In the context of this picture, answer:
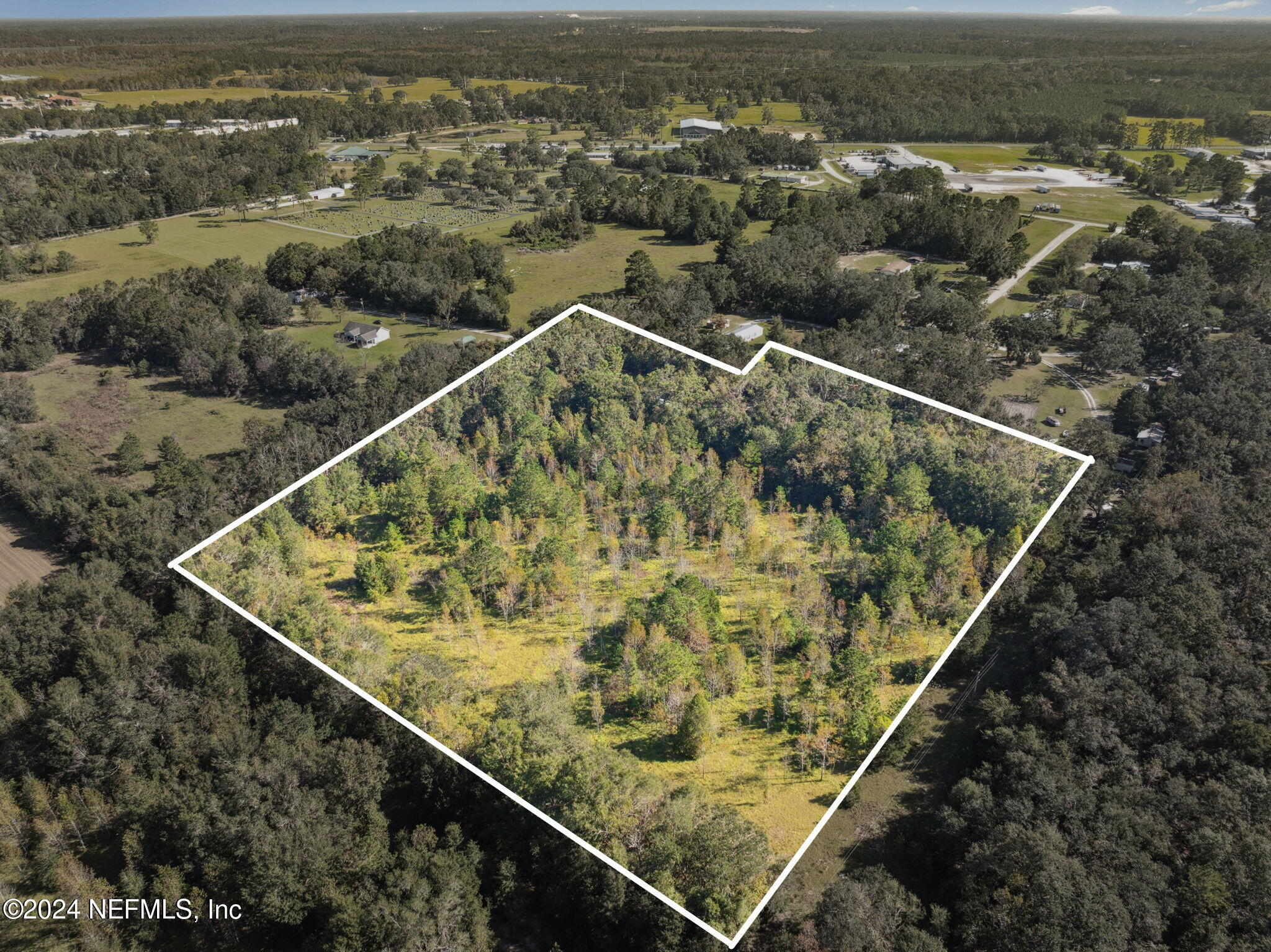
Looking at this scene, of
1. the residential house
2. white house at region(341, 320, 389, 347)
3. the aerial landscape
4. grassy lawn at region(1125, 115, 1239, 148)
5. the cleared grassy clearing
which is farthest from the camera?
grassy lawn at region(1125, 115, 1239, 148)

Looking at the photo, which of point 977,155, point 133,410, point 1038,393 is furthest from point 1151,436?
point 977,155

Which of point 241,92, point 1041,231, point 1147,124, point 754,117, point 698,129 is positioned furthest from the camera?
point 241,92

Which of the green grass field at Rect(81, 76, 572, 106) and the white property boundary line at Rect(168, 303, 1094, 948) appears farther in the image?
the green grass field at Rect(81, 76, 572, 106)

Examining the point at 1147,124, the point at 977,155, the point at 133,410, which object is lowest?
the point at 133,410

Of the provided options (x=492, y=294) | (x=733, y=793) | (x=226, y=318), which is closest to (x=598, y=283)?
(x=492, y=294)

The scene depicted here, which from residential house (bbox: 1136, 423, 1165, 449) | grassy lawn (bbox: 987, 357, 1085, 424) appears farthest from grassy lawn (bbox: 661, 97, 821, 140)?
residential house (bbox: 1136, 423, 1165, 449)

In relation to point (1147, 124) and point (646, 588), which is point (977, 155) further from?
point (646, 588)

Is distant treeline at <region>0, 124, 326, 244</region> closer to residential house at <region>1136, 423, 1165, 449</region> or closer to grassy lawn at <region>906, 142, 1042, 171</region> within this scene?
grassy lawn at <region>906, 142, 1042, 171</region>
